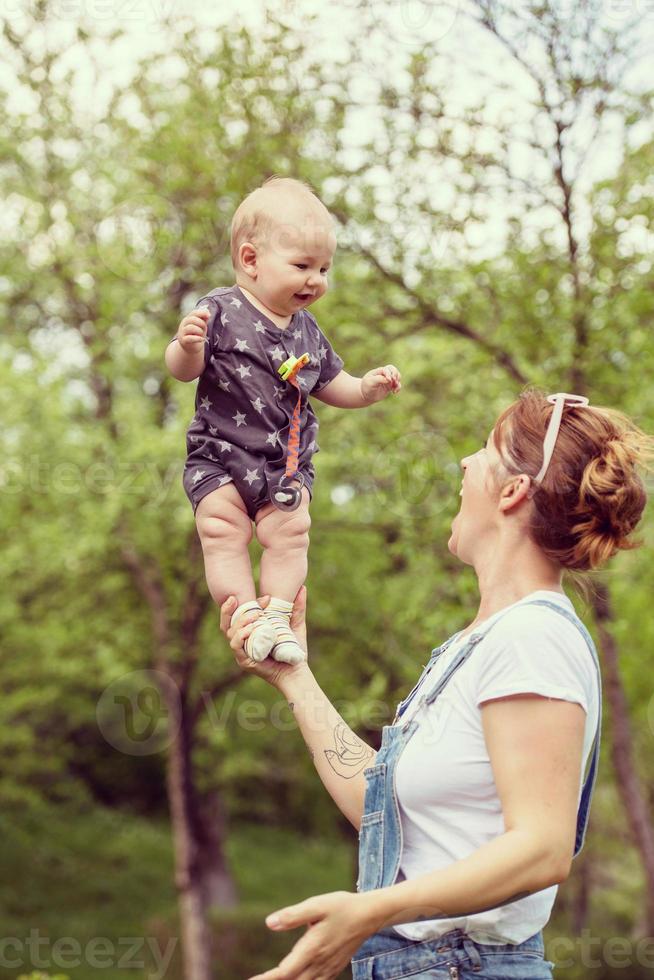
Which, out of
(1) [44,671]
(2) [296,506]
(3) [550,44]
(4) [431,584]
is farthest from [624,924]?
(2) [296,506]

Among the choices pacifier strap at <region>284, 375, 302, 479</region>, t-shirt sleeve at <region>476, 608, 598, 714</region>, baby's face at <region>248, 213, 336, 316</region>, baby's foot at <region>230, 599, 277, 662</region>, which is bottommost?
t-shirt sleeve at <region>476, 608, 598, 714</region>

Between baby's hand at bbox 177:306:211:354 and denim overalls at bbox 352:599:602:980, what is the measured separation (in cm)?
95

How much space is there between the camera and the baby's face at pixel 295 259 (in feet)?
9.18

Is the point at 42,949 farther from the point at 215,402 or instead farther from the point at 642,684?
the point at 215,402

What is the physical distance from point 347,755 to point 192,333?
3.62ft

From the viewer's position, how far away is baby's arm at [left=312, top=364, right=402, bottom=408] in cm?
299

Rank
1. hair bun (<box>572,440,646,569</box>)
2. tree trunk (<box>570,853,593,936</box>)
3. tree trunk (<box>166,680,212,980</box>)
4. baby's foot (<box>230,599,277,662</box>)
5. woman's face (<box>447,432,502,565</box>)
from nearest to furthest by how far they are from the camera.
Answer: hair bun (<box>572,440,646,569</box>) → woman's face (<box>447,432,502,565</box>) → baby's foot (<box>230,599,277,662</box>) → tree trunk (<box>166,680,212,980</box>) → tree trunk (<box>570,853,593,936</box>)

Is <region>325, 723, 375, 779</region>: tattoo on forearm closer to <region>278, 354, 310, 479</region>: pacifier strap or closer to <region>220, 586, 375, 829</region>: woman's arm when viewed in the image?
<region>220, 586, 375, 829</region>: woman's arm

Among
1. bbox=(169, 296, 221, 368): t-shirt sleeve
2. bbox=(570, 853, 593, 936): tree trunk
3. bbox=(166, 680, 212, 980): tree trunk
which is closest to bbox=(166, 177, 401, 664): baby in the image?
bbox=(169, 296, 221, 368): t-shirt sleeve

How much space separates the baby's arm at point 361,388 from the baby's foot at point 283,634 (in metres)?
0.56

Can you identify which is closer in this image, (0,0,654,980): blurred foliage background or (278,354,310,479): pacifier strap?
(278,354,310,479): pacifier strap

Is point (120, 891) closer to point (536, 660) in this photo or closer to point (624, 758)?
point (624, 758)

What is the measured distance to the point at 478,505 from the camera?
2.55 m

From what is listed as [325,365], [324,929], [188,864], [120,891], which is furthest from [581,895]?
[324,929]
